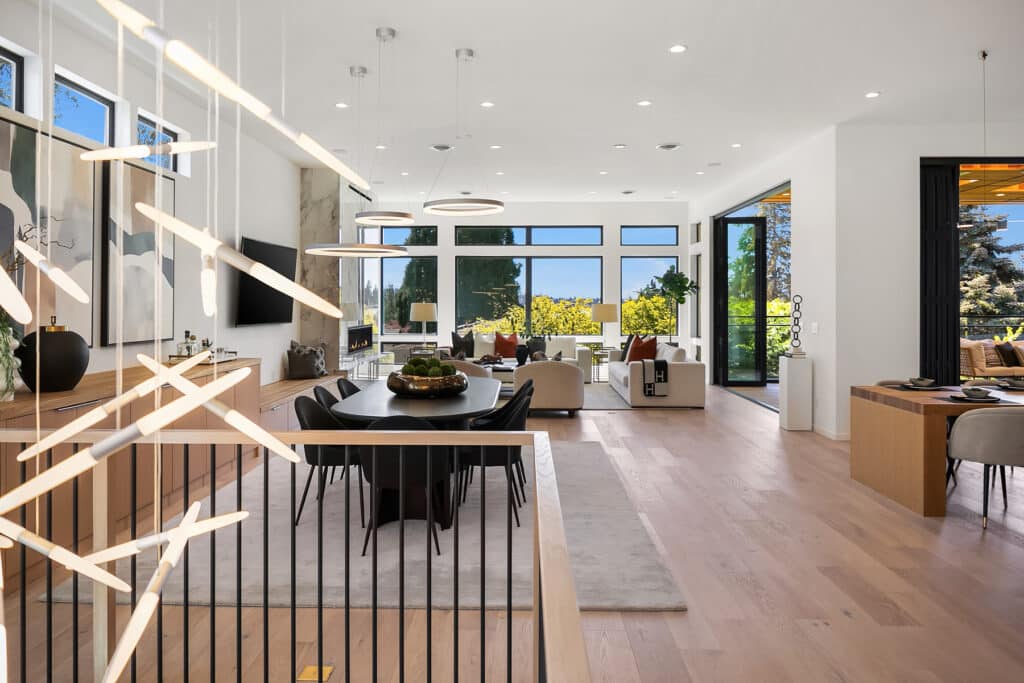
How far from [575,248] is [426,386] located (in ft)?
26.6

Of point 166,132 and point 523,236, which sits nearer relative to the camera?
point 166,132

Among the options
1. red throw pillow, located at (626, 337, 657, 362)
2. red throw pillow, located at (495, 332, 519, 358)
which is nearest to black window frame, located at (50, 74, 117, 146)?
red throw pillow, located at (495, 332, 519, 358)

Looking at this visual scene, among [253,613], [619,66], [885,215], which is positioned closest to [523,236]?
[885,215]

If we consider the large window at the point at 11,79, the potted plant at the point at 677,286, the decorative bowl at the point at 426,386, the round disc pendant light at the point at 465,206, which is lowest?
the decorative bowl at the point at 426,386

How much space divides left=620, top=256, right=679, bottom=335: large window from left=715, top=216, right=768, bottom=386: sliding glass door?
1.55 m

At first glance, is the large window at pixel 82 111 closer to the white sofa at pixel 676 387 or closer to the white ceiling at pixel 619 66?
the white ceiling at pixel 619 66

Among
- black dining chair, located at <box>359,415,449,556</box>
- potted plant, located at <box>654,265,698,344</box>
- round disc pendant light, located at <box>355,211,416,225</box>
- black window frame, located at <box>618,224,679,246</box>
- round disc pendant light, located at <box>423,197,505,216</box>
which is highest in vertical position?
black window frame, located at <box>618,224,679,246</box>

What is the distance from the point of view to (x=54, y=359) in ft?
11.6

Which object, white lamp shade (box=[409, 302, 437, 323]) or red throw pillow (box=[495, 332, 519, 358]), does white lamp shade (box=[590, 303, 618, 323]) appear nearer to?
red throw pillow (box=[495, 332, 519, 358])

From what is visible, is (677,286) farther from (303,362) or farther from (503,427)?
(503,427)

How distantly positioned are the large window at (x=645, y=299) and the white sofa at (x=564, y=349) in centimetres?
124

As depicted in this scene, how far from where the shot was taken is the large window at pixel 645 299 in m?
12.3

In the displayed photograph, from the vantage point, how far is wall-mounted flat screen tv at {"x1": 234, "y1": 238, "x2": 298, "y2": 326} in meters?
6.89

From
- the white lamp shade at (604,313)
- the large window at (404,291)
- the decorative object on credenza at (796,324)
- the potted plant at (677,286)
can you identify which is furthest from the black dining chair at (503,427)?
the large window at (404,291)
